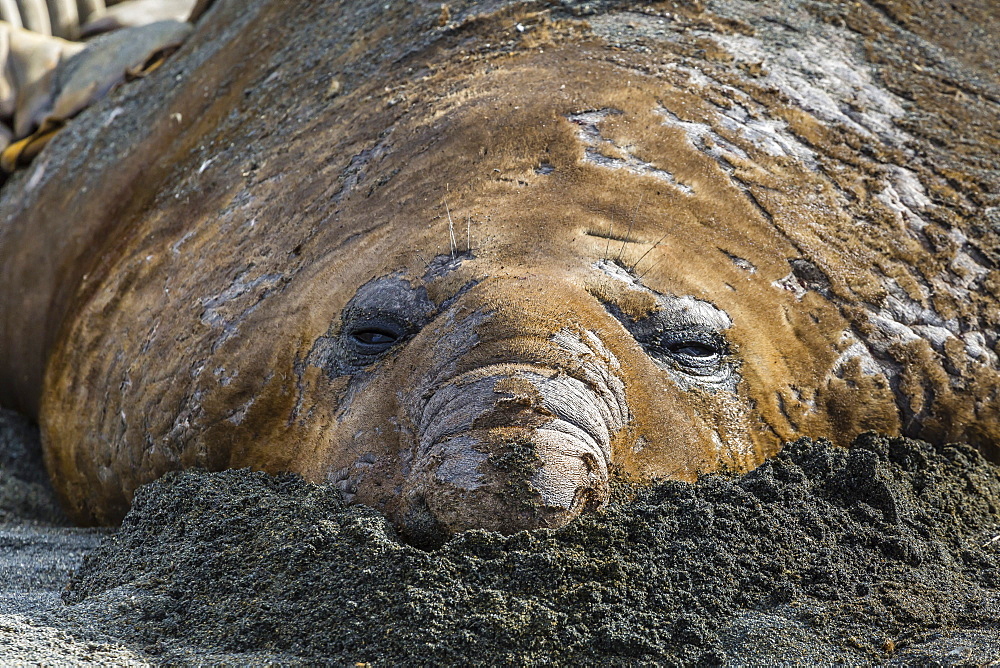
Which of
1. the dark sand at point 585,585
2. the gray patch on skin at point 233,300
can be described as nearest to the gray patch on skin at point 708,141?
the dark sand at point 585,585

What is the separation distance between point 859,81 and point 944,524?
7.01 ft

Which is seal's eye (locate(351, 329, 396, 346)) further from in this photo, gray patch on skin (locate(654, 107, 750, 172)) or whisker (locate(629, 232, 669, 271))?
gray patch on skin (locate(654, 107, 750, 172))

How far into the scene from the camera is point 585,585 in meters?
2.62

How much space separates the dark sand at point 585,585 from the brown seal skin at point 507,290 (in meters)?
0.15

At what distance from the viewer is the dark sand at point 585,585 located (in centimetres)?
254

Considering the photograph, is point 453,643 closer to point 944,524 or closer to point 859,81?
point 944,524

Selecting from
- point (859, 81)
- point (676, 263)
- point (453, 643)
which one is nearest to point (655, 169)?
point (676, 263)

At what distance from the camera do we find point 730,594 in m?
2.66

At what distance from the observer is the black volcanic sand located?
2.54 metres

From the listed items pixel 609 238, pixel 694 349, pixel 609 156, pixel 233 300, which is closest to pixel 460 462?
pixel 694 349

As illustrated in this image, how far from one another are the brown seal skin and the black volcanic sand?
0.14 meters

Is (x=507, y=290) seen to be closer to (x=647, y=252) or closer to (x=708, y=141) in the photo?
(x=647, y=252)

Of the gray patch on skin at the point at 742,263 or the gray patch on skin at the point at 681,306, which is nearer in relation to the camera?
the gray patch on skin at the point at 681,306

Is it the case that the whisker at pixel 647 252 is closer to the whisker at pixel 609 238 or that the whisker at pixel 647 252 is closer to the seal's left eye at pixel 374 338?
the whisker at pixel 609 238
